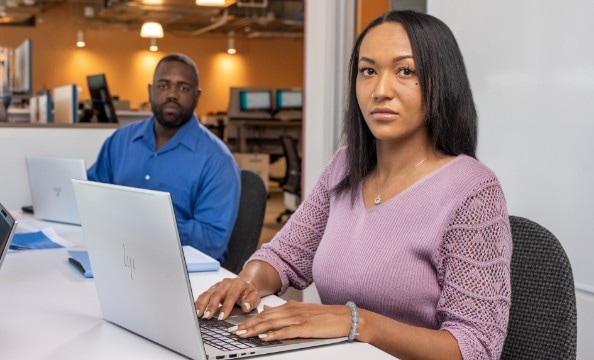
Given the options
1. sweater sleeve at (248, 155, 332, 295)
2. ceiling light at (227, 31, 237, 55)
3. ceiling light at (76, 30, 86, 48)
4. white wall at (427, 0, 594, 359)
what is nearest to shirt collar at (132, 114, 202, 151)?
white wall at (427, 0, 594, 359)

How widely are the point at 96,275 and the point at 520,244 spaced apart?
85cm

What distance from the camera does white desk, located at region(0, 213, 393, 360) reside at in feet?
4.72

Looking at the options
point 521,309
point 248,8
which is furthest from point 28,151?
point 248,8

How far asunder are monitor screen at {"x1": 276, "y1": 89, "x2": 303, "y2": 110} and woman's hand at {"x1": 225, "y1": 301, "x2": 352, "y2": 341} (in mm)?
11401

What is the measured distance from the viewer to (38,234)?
2.76m

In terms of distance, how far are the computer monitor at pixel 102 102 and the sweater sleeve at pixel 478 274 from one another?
14.2ft

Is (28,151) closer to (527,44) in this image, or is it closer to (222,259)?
(222,259)

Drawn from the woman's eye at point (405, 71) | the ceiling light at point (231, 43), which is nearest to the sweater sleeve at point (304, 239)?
the woman's eye at point (405, 71)

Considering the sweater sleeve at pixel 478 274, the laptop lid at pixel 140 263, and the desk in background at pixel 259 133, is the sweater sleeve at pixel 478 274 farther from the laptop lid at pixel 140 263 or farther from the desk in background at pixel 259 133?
the desk in background at pixel 259 133

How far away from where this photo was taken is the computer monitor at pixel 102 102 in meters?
5.61

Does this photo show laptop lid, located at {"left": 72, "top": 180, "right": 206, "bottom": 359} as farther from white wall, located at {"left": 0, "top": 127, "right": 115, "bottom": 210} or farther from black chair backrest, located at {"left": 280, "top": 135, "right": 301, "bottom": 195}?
black chair backrest, located at {"left": 280, "top": 135, "right": 301, "bottom": 195}

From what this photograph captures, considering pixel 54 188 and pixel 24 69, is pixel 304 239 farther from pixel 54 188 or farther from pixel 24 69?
pixel 24 69

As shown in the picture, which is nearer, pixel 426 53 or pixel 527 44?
pixel 426 53

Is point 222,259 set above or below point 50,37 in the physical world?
below
